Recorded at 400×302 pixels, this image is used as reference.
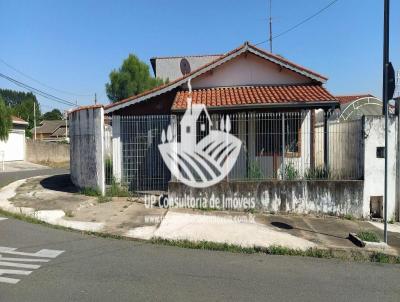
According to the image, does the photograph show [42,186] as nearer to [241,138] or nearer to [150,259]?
[241,138]

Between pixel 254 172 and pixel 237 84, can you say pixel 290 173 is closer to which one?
pixel 254 172

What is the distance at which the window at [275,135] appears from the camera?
34.1ft

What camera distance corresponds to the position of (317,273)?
5.18m

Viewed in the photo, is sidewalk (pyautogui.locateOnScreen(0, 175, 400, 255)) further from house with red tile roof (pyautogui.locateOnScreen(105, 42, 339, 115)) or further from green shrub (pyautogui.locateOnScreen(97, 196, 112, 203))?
house with red tile roof (pyautogui.locateOnScreen(105, 42, 339, 115))

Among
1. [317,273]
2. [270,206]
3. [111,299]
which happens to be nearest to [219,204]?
[270,206]

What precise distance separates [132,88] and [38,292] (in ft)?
96.2

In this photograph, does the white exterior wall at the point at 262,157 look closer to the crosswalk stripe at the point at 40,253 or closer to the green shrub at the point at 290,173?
the green shrub at the point at 290,173

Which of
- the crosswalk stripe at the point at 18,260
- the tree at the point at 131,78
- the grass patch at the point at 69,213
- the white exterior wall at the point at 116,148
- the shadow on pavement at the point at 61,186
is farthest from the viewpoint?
the tree at the point at 131,78

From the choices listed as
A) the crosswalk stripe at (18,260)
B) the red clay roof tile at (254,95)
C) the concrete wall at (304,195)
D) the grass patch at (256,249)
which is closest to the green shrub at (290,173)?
the concrete wall at (304,195)

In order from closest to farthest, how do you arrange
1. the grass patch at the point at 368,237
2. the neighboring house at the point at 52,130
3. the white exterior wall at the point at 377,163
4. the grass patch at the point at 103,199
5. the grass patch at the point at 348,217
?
the grass patch at the point at 368,237
the grass patch at the point at 348,217
the white exterior wall at the point at 377,163
the grass patch at the point at 103,199
the neighboring house at the point at 52,130

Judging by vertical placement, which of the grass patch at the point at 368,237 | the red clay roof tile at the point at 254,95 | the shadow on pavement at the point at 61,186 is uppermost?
the red clay roof tile at the point at 254,95

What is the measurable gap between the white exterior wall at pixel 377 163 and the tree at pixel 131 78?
24.8 metres

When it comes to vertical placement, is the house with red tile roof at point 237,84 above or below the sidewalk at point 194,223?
above

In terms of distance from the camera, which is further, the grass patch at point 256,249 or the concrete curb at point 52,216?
the concrete curb at point 52,216
